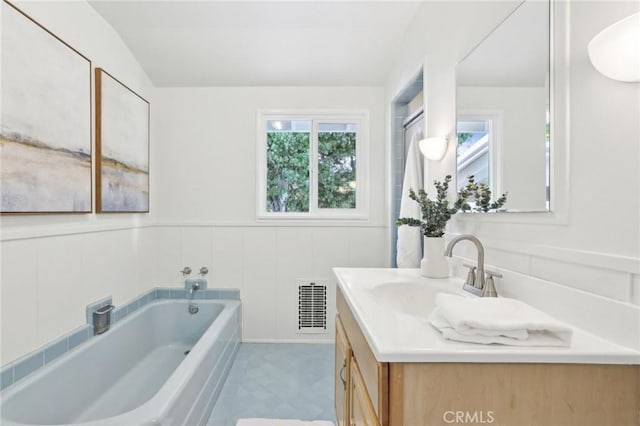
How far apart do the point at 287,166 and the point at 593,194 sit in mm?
2304

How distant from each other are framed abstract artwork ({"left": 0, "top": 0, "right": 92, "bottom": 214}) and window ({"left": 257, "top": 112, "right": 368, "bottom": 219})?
1.34m

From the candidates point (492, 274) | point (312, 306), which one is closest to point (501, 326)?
point (492, 274)

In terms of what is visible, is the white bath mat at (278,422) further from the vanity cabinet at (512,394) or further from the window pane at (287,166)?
the window pane at (287,166)

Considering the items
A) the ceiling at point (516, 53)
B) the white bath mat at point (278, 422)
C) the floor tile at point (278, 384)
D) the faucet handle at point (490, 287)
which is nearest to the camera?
the ceiling at point (516, 53)

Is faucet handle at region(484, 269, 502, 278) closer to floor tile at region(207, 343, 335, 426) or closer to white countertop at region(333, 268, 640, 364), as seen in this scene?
white countertop at region(333, 268, 640, 364)

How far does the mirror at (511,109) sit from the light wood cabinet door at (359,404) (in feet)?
2.46

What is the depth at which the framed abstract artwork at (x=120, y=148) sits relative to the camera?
1880mm

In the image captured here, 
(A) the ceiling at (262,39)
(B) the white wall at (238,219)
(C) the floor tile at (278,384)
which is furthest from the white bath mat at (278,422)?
(A) the ceiling at (262,39)

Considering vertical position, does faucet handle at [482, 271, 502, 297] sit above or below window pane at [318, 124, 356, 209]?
below

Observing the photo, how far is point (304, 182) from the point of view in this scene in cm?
280

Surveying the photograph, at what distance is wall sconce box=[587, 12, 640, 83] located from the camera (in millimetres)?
609

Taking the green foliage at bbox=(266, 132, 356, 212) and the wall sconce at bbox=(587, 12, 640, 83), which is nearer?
the wall sconce at bbox=(587, 12, 640, 83)
